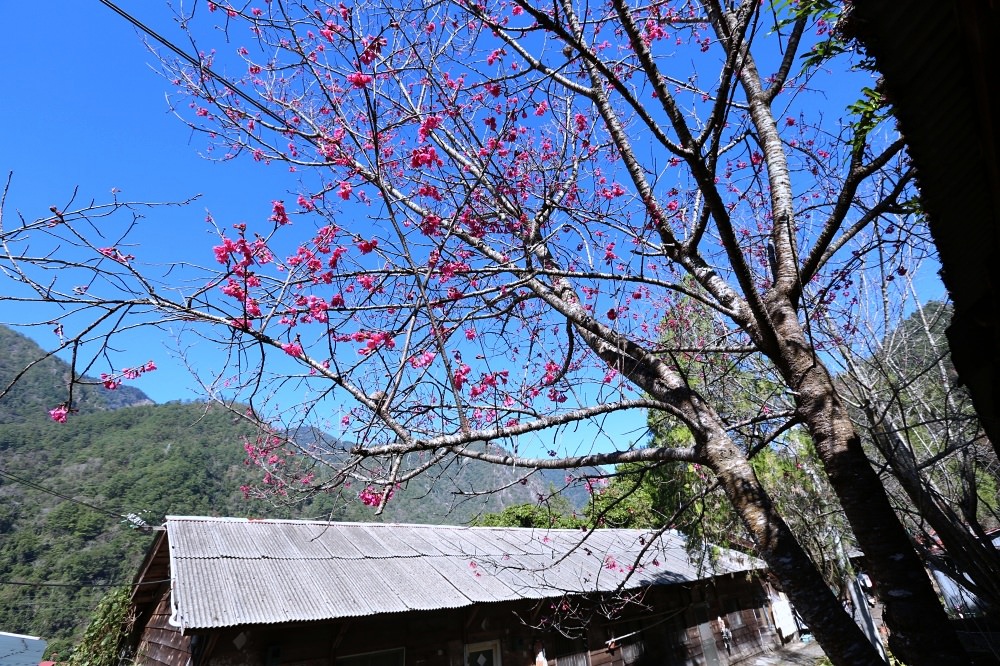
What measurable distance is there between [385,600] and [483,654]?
2775 millimetres

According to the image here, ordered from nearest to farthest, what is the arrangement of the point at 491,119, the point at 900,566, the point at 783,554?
the point at 900,566 → the point at 783,554 → the point at 491,119

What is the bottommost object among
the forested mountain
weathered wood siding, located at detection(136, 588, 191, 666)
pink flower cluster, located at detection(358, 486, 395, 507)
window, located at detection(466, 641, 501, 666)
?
window, located at detection(466, 641, 501, 666)

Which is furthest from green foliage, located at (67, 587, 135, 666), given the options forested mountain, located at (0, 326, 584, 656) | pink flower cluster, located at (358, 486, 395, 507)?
forested mountain, located at (0, 326, 584, 656)

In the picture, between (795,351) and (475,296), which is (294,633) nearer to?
(475,296)

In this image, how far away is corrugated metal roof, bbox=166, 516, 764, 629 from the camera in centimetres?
659

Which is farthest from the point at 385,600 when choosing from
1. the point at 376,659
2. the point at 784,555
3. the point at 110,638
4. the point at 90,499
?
the point at 90,499

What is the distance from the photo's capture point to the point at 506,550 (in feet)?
39.5

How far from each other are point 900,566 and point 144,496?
155 ft

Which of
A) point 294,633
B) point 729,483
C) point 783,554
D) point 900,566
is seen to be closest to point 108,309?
point 729,483

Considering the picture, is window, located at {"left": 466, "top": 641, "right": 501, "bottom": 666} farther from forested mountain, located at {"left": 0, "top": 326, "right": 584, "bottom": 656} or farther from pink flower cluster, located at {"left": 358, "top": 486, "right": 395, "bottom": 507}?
forested mountain, located at {"left": 0, "top": 326, "right": 584, "bottom": 656}

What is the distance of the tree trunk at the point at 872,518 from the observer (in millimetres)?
2602

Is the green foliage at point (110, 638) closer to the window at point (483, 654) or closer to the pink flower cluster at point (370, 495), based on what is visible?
the window at point (483, 654)

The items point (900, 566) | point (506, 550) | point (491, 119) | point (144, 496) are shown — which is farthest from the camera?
point (144, 496)

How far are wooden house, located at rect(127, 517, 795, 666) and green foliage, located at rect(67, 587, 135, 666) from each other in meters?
0.24
